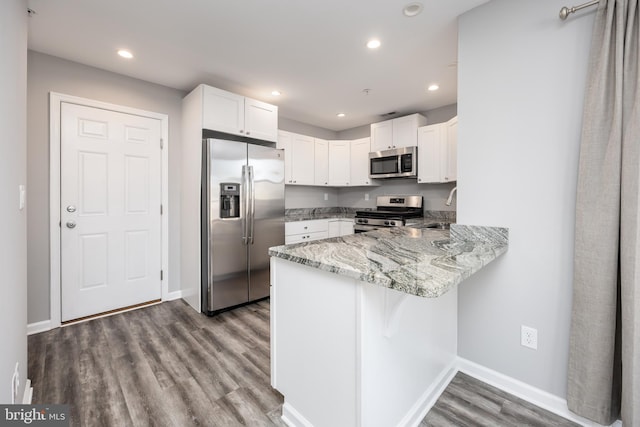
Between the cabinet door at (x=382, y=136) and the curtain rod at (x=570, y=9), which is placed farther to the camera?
the cabinet door at (x=382, y=136)

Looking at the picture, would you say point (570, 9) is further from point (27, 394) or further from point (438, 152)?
point (27, 394)

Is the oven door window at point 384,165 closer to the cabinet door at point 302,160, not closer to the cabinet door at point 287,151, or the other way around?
the cabinet door at point 302,160

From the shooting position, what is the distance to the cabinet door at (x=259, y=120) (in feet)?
10.8

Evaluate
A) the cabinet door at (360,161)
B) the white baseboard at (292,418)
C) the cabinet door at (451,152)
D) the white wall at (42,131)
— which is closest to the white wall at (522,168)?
the white baseboard at (292,418)

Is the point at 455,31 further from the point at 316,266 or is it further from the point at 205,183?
the point at 205,183

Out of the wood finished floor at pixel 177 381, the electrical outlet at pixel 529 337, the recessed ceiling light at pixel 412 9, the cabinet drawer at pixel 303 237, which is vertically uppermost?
the recessed ceiling light at pixel 412 9

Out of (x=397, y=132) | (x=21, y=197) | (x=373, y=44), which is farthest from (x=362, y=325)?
(x=397, y=132)

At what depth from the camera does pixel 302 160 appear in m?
4.39

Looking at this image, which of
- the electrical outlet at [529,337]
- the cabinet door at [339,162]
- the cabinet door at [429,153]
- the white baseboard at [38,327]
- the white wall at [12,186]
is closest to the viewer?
the white wall at [12,186]

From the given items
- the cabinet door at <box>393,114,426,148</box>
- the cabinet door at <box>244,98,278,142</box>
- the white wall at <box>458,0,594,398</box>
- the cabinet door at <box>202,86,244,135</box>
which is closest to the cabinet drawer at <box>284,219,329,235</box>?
the cabinet door at <box>244,98,278,142</box>

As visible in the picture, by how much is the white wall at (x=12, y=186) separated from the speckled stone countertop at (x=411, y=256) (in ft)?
3.72

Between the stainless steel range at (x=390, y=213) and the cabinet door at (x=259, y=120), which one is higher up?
the cabinet door at (x=259, y=120)

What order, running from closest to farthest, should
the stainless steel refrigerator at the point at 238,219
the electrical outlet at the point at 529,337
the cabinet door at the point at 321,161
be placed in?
the electrical outlet at the point at 529,337 → the stainless steel refrigerator at the point at 238,219 → the cabinet door at the point at 321,161

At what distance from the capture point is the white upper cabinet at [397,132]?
12.6 feet
